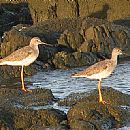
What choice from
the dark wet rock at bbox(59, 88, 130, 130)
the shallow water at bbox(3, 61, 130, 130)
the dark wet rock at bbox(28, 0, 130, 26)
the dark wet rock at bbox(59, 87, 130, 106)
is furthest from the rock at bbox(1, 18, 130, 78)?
the dark wet rock at bbox(59, 88, 130, 130)

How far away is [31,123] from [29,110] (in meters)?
0.38

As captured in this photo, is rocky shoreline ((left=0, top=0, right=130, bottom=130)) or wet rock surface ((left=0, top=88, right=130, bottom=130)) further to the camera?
rocky shoreline ((left=0, top=0, right=130, bottom=130))

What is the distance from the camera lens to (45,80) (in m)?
21.3

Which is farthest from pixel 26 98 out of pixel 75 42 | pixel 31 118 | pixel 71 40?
pixel 75 42

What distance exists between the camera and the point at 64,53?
950 inches

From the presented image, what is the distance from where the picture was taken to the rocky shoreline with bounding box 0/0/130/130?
1308 centimetres

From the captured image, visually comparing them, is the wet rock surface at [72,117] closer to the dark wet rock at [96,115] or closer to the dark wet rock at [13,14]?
the dark wet rock at [96,115]

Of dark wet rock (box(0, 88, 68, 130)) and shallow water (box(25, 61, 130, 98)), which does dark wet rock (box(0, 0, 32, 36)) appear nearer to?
shallow water (box(25, 61, 130, 98))

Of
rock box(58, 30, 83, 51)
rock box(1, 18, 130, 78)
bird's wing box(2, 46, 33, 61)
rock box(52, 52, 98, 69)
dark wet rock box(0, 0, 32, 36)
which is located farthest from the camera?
dark wet rock box(0, 0, 32, 36)

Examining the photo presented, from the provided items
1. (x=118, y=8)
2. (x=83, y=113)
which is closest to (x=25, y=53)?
(x=83, y=113)

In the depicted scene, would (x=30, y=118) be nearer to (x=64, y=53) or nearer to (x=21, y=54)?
(x=21, y=54)

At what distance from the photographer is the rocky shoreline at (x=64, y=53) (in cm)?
1308

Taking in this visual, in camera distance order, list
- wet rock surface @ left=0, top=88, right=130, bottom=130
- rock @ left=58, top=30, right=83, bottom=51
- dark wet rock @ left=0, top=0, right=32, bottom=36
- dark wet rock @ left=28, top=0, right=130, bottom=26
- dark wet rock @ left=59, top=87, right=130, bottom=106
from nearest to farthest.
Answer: wet rock surface @ left=0, top=88, right=130, bottom=130, dark wet rock @ left=59, top=87, right=130, bottom=106, rock @ left=58, top=30, right=83, bottom=51, dark wet rock @ left=28, top=0, right=130, bottom=26, dark wet rock @ left=0, top=0, right=32, bottom=36

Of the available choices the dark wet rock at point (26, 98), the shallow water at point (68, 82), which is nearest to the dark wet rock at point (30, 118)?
the dark wet rock at point (26, 98)
